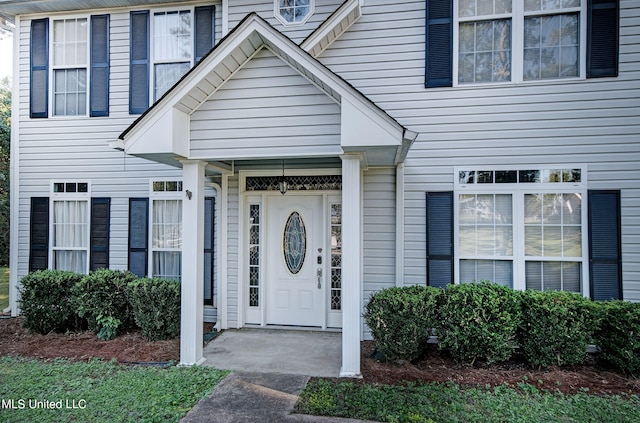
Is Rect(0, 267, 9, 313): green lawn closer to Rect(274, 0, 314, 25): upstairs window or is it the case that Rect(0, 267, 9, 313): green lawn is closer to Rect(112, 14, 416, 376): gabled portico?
Rect(112, 14, 416, 376): gabled portico

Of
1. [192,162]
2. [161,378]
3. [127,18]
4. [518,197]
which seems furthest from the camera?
[127,18]

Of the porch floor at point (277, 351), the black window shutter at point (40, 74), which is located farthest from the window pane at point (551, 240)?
the black window shutter at point (40, 74)

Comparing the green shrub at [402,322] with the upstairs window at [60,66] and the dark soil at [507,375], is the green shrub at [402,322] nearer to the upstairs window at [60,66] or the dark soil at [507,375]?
the dark soil at [507,375]

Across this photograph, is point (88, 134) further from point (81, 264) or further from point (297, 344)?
point (297, 344)

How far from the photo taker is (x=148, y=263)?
6891 millimetres

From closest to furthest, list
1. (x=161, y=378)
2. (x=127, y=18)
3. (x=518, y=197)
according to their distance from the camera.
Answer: (x=161, y=378), (x=518, y=197), (x=127, y=18)

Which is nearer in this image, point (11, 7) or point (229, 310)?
point (229, 310)

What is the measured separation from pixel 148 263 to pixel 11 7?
5095 mm

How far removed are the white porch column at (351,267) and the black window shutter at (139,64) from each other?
4306 millimetres

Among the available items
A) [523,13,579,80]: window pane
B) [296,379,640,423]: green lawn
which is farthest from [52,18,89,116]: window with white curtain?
[523,13,579,80]: window pane

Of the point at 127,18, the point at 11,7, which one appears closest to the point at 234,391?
the point at 127,18

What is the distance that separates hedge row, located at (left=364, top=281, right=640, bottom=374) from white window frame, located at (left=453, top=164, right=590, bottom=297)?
0.72 metres

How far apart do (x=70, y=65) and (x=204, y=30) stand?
2576 millimetres

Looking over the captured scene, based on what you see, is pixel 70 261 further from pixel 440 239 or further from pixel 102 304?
pixel 440 239
